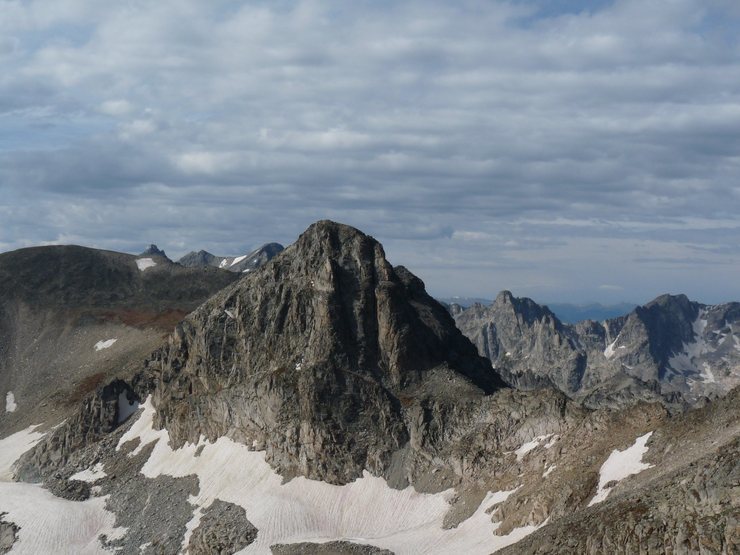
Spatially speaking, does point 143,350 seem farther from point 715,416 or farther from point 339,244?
point 715,416

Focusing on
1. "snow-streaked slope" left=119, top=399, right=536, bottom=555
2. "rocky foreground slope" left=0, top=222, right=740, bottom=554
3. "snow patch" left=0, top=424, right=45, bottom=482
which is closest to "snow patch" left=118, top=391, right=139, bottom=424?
"rocky foreground slope" left=0, top=222, right=740, bottom=554

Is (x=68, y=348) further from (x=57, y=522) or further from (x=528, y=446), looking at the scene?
(x=528, y=446)

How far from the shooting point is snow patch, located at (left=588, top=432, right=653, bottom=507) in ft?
248

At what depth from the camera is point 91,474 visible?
127 metres

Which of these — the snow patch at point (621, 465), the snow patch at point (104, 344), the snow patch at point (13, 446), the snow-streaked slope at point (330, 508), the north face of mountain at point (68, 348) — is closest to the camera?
the snow patch at point (621, 465)

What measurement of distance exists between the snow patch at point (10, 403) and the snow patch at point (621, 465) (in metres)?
125

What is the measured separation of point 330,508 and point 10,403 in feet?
305

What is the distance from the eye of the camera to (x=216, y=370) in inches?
5162

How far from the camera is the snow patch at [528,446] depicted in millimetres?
95056

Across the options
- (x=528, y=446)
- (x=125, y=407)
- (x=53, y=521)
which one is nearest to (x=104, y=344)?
(x=125, y=407)

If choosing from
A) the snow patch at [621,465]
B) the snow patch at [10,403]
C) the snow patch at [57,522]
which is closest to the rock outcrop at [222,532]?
the snow patch at [57,522]

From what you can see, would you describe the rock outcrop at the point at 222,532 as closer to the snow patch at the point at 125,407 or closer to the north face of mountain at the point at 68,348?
the snow patch at the point at 125,407

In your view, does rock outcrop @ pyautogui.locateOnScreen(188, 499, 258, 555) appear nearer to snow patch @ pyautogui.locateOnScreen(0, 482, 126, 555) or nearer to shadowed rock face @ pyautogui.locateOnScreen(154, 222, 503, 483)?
shadowed rock face @ pyautogui.locateOnScreen(154, 222, 503, 483)

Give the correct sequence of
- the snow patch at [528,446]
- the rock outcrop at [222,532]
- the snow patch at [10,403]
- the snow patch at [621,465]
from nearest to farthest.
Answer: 1. the snow patch at [621,465]
2. the snow patch at [528,446]
3. the rock outcrop at [222,532]
4. the snow patch at [10,403]
